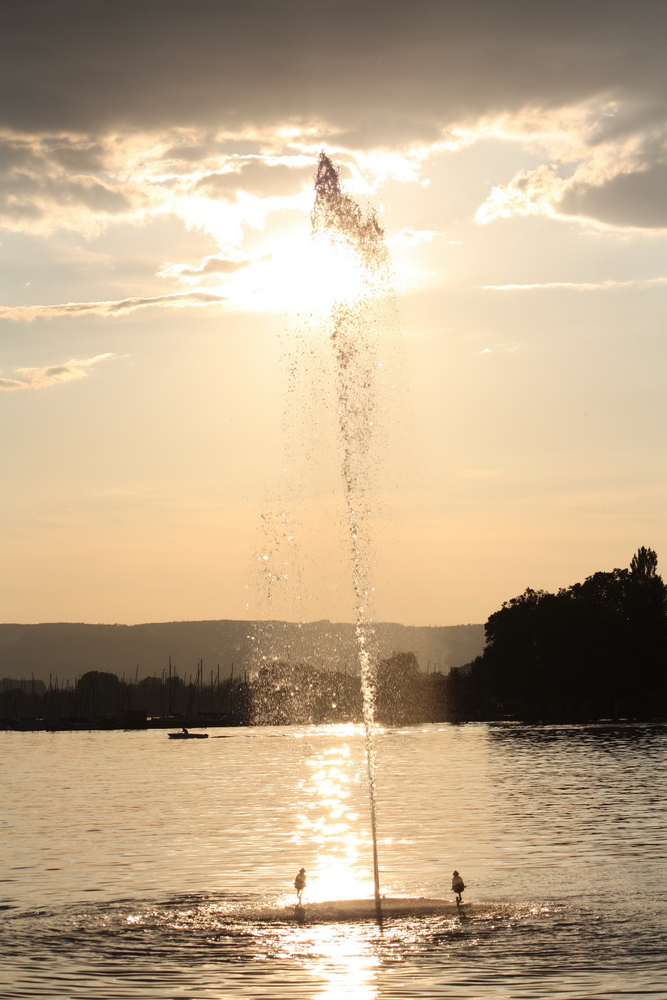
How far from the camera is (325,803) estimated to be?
71000 millimetres

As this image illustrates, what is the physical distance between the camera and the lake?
80.6 feet

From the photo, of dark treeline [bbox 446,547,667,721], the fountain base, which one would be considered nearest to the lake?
the fountain base

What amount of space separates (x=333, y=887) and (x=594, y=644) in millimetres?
144394

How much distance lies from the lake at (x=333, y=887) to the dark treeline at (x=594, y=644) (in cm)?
8939

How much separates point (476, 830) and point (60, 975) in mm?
29984

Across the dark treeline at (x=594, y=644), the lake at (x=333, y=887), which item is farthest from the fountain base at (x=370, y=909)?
the dark treeline at (x=594, y=644)

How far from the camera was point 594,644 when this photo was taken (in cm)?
17588

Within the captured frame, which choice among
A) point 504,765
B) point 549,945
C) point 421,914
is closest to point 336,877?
point 421,914

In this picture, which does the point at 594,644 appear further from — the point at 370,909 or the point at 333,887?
the point at 370,909

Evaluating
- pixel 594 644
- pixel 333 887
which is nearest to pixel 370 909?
pixel 333 887

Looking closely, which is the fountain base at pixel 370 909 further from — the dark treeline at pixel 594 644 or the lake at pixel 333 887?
the dark treeline at pixel 594 644

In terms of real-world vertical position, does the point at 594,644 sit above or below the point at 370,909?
above

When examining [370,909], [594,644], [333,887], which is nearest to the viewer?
[370,909]

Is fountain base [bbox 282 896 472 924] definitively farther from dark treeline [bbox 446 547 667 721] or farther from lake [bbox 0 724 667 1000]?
dark treeline [bbox 446 547 667 721]
